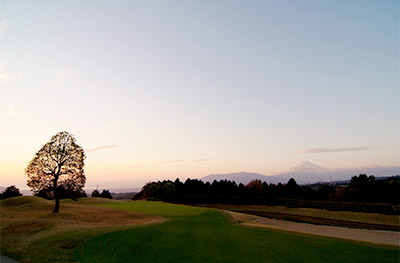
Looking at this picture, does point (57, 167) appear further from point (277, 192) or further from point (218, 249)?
point (277, 192)

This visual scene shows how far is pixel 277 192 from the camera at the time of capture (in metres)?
88.9

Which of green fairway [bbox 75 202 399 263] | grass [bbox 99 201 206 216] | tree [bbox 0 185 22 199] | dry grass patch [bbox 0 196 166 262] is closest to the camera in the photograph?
dry grass patch [bbox 0 196 166 262]

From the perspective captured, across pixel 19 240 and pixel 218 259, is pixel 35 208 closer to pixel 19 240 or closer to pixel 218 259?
pixel 19 240

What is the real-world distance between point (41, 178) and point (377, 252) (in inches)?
1799

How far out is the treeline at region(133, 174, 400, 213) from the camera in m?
63.7

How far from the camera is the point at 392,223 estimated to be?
50.8 meters

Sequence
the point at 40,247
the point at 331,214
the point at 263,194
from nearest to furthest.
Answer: the point at 40,247 < the point at 331,214 < the point at 263,194

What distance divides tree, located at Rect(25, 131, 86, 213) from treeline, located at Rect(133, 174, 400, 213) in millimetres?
60576

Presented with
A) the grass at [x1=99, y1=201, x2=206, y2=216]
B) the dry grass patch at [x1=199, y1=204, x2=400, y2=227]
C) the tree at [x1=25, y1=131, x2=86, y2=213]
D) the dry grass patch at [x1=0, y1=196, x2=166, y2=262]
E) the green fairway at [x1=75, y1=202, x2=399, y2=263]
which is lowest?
the dry grass patch at [x1=199, y1=204, x2=400, y2=227]

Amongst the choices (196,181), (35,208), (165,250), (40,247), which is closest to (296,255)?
(165,250)

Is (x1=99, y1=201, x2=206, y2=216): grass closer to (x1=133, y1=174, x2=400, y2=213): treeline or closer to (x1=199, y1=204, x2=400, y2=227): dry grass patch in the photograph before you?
(x1=199, y1=204, x2=400, y2=227): dry grass patch

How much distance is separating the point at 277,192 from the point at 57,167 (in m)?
69.6

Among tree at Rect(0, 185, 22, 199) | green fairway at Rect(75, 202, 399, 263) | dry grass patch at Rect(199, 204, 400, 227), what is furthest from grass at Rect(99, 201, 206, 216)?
tree at Rect(0, 185, 22, 199)

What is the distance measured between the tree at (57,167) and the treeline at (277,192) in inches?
2385
